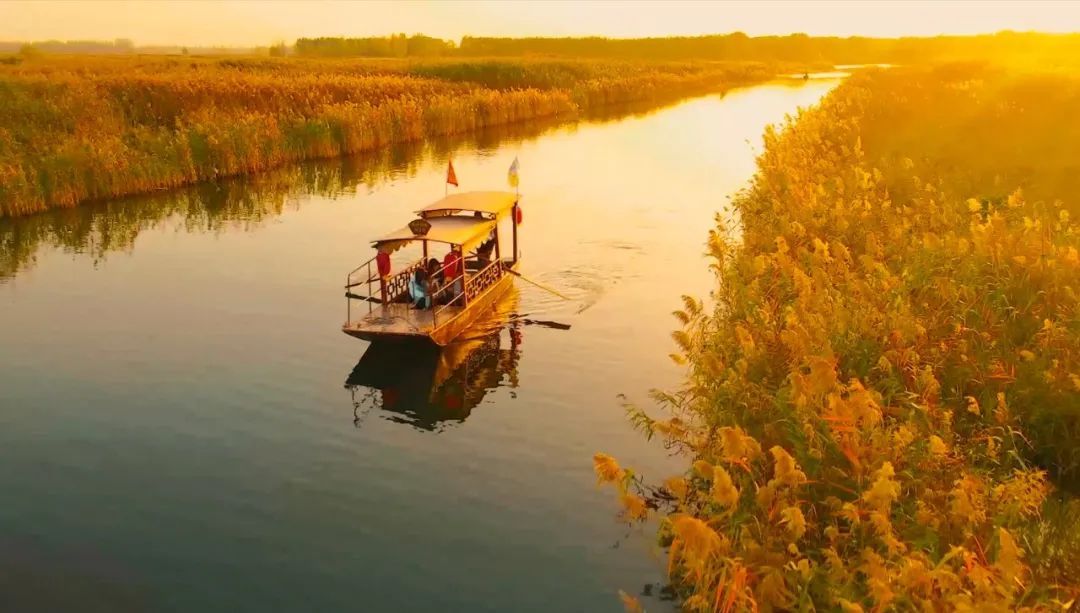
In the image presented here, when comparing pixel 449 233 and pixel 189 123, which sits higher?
pixel 189 123

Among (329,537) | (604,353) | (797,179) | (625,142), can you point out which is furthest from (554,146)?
(329,537)

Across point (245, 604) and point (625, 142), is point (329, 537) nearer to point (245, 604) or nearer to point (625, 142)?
point (245, 604)

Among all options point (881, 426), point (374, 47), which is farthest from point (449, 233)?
point (374, 47)

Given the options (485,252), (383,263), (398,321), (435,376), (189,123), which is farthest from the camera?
(189,123)

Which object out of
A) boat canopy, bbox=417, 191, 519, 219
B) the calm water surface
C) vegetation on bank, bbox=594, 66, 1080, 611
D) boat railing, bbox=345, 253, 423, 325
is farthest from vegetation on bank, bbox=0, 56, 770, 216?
vegetation on bank, bbox=594, 66, 1080, 611

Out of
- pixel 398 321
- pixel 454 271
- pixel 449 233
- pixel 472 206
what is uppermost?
pixel 472 206

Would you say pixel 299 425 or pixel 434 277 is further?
pixel 434 277

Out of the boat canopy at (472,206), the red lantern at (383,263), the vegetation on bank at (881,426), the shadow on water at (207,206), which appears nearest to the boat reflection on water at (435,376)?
the red lantern at (383,263)

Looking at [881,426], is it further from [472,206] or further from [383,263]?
[472,206]
